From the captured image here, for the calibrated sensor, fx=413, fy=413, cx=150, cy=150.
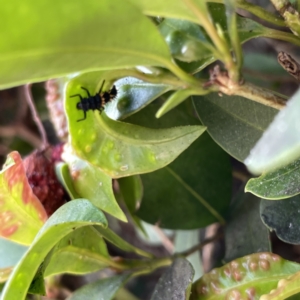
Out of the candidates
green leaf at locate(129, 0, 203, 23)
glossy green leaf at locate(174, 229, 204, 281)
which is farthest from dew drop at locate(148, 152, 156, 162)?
glossy green leaf at locate(174, 229, 204, 281)

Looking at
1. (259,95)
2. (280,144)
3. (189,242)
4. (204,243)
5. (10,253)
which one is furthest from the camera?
(189,242)

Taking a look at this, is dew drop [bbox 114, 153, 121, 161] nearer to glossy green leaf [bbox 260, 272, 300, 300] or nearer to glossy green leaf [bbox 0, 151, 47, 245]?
glossy green leaf [bbox 0, 151, 47, 245]

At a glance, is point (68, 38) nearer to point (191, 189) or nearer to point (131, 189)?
point (131, 189)

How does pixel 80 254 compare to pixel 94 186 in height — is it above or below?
below

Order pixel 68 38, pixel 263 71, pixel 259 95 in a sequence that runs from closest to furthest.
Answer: pixel 68 38 < pixel 259 95 < pixel 263 71

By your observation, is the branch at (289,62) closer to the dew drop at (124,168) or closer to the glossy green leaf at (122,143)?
the glossy green leaf at (122,143)

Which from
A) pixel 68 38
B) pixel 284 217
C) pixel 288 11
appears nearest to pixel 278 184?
pixel 284 217
